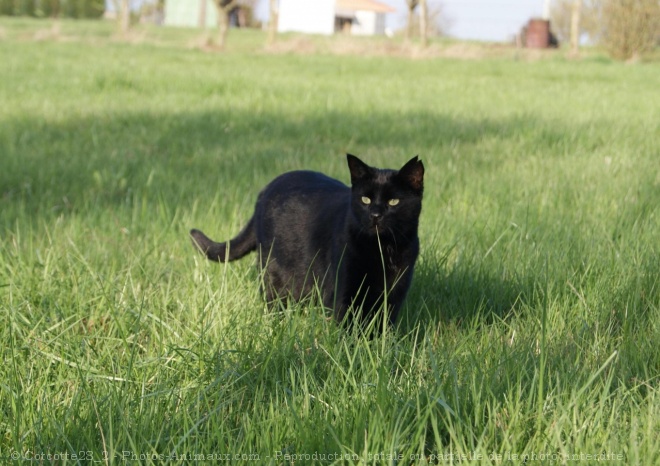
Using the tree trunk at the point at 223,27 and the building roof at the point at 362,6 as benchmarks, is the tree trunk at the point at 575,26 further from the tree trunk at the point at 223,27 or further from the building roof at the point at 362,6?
the building roof at the point at 362,6

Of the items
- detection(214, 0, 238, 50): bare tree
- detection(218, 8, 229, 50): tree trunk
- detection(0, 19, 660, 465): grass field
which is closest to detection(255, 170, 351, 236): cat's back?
detection(0, 19, 660, 465): grass field

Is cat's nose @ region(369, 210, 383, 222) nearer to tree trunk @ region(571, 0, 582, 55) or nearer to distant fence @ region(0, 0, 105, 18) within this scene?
tree trunk @ region(571, 0, 582, 55)

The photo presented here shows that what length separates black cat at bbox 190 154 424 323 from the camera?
2586 mm

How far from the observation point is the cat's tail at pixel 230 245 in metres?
3.22

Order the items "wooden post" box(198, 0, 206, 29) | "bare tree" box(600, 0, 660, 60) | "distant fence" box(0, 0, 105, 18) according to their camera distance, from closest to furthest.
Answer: "bare tree" box(600, 0, 660, 60) → "wooden post" box(198, 0, 206, 29) → "distant fence" box(0, 0, 105, 18)

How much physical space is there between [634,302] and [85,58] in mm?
14254

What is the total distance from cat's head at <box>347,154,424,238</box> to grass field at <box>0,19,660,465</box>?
302 millimetres

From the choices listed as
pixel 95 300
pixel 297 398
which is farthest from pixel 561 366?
pixel 95 300

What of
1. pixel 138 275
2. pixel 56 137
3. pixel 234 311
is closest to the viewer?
pixel 234 311

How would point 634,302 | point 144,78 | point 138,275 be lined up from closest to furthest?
point 634,302
point 138,275
point 144,78

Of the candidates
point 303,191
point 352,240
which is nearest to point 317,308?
point 352,240

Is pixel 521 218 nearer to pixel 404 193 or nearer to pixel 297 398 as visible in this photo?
pixel 404 193

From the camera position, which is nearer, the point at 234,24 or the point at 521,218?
the point at 521,218

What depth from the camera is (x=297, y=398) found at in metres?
1.84
